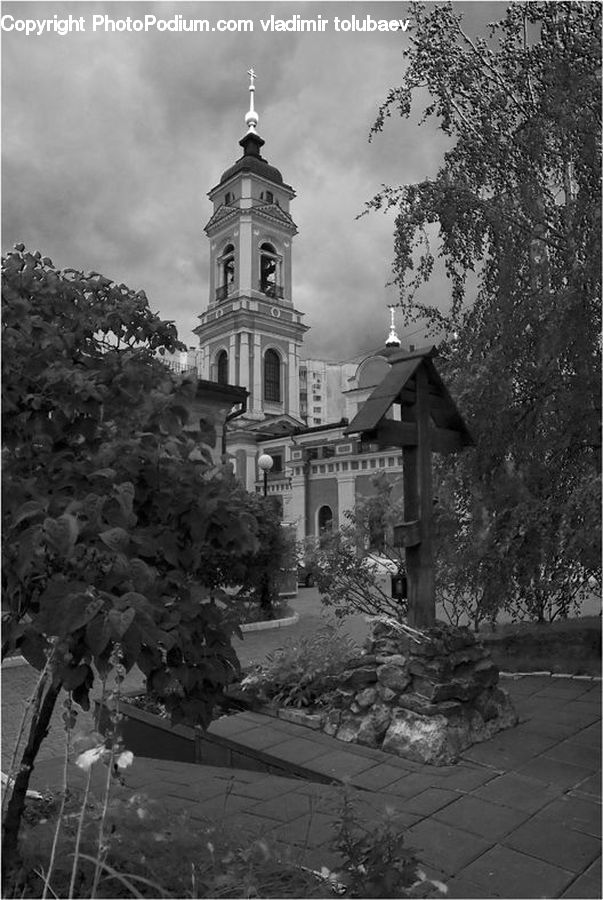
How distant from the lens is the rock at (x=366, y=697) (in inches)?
179

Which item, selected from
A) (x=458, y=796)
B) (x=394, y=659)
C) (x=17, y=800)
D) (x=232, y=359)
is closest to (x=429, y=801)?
(x=458, y=796)

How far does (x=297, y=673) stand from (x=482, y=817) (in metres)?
2.35

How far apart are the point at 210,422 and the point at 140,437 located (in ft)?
0.96

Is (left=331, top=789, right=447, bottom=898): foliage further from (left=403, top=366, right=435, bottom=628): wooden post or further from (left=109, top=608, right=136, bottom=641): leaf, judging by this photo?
(left=403, top=366, right=435, bottom=628): wooden post

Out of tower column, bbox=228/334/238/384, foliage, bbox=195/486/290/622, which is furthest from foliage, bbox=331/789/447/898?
tower column, bbox=228/334/238/384

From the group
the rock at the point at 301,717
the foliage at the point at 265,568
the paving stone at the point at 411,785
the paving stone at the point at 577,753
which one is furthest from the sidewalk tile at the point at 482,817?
the foliage at the point at 265,568

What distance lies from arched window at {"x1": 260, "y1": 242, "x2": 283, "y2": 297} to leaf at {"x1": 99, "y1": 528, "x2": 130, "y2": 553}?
29.3m

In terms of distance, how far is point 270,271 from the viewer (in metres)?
31.3

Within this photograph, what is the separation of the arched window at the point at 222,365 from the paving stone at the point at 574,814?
28.8 meters

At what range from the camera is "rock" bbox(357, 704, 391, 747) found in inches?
172

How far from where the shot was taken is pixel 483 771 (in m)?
3.81

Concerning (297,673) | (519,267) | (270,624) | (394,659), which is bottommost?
(270,624)

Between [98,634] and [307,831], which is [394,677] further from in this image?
[98,634]

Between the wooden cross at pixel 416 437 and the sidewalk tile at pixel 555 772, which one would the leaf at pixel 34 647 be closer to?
the sidewalk tile at pixel 555 772
